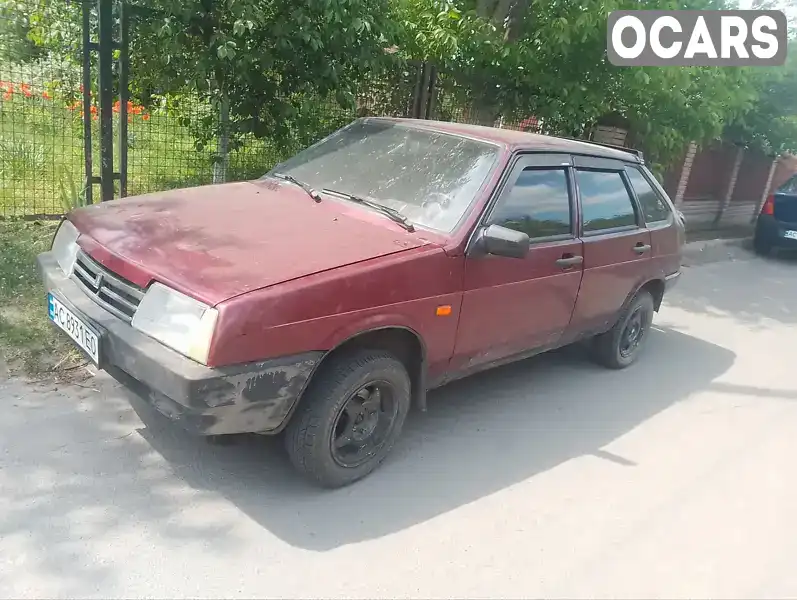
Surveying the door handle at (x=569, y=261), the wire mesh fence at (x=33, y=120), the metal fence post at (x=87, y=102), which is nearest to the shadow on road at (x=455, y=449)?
the door handle at (x=569, y=261)

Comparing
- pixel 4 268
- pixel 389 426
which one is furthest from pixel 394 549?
pixel 4 268

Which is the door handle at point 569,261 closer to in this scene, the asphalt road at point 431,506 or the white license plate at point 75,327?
the asphalt road at point 431,506

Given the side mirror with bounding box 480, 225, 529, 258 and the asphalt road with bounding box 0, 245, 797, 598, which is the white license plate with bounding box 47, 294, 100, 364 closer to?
the asphalt road with bounding box 0, 245, 797, 598

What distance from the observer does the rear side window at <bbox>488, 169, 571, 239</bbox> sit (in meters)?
3.80

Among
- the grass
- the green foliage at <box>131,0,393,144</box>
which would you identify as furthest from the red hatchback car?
the green foliage at <box>131,0,393,144</box>

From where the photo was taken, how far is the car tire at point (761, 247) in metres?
11.6

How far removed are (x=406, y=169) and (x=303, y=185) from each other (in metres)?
0.65

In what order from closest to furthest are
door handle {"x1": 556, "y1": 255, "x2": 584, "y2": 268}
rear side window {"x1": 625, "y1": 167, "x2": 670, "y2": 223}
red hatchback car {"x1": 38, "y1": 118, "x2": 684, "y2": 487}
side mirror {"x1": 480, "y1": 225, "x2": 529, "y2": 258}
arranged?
1. red hatchback car {"x1": 38, "y1": 118, "x2": 684, "y2": 487}
2. side mirror {"x1": 480, "y1": 225, "x2": 529, "y2": 258}
3. door handle {"x1": 556, "y1": 255, "x2": 584, "y2": 268}
4. rear side window {"x1": 625, "y1": 167, "x2": 670, "y2": 223}

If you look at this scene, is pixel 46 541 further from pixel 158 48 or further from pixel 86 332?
pixel 158 48

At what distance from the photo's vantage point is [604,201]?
15.2ft

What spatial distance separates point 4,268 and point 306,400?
3423 millimetres

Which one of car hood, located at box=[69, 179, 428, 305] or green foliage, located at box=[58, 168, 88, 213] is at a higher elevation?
car hood, located at box=[69, 179, 428, 305]

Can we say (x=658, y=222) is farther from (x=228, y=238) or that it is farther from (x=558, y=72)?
(x=228, y=238)

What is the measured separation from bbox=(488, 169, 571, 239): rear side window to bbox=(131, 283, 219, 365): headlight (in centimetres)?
164
